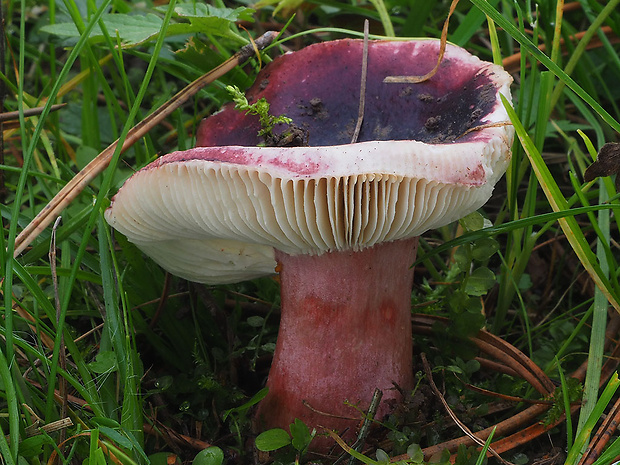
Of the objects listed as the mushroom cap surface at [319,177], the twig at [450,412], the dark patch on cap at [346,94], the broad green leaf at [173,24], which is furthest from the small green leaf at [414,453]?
the broad green leaf at [173,24]

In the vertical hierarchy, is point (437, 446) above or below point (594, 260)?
below

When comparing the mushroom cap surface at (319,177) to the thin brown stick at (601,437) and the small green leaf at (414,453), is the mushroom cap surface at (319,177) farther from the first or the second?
the thin brown stick at (601,437)

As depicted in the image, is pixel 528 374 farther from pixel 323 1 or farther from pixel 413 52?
pixel 323 1

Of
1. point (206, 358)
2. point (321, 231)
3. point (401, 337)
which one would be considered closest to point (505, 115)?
point (321, 231)

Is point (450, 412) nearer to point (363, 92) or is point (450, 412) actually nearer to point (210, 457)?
point (210, 457)

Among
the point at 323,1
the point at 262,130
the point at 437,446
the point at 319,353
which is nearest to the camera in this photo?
the point at 437,446

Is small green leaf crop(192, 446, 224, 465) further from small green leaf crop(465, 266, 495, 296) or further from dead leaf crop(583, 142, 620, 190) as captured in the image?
dead leaf crop(583, 142, 620, 190)

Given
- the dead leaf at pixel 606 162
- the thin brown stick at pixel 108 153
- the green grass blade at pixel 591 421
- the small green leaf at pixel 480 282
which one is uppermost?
the dead leaf at pixel 606 162
